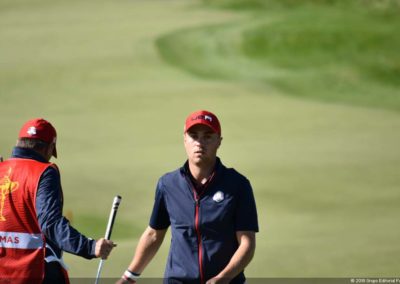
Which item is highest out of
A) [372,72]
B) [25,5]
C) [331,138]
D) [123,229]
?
[25,5]

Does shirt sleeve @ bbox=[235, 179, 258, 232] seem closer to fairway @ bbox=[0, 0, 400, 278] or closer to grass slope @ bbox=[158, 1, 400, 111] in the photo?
fairway @ bbox=[0, 0, 400, 278]

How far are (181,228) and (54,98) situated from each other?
21.1m

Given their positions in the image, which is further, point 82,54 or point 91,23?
point 91,23

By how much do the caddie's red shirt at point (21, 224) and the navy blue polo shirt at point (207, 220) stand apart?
37.0 inches

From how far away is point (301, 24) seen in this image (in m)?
Answer: 34.0

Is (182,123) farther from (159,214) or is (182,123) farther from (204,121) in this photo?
(204,121)

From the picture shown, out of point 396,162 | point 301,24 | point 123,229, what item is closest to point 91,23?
point 301,24

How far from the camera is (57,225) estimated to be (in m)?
7.36

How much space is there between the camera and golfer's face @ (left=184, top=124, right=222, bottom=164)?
24.5 ft

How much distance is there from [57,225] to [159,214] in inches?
30.5

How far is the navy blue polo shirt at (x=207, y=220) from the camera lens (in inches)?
290

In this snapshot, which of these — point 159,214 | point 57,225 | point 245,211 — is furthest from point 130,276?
point 245,211

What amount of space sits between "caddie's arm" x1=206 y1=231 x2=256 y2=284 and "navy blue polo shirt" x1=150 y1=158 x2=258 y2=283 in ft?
0.19

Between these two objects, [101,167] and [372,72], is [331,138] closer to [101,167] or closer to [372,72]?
[101,167]
